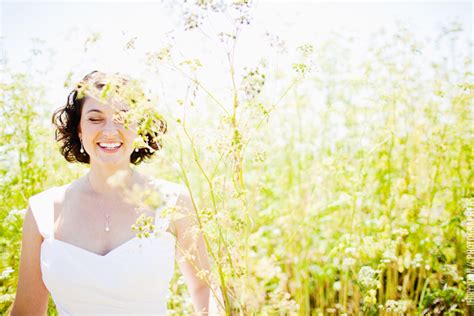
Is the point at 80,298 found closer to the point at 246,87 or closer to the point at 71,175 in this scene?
the point at 71,175

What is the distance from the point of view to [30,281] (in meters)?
1.82

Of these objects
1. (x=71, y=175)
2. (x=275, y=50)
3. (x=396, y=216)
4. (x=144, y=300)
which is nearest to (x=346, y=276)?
(x=396, y=216)

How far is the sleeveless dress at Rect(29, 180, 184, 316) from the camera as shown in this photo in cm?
177

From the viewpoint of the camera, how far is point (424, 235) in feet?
7.67

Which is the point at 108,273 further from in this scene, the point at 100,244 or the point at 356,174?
the point at 356,174

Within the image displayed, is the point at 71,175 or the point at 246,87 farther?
the point at 71,175

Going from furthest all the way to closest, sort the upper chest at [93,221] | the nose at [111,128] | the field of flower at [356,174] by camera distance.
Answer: the field of flower at [356,174], the upper chest at [93,221], the nose at [111,128]

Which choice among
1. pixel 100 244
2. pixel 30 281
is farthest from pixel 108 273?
pixel 30 281

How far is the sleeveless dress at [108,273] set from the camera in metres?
1.77

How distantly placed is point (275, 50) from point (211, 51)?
15 centimetres

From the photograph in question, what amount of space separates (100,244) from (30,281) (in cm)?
27

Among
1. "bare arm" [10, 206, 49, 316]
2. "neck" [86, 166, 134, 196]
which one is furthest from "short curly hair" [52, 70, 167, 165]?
"bare arm" [10, 206, 49, 316]

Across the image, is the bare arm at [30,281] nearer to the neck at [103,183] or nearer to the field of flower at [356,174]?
the field of flower at [356,174]

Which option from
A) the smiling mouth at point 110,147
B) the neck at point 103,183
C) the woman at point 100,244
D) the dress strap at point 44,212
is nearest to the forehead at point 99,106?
the woman at point 100,244
